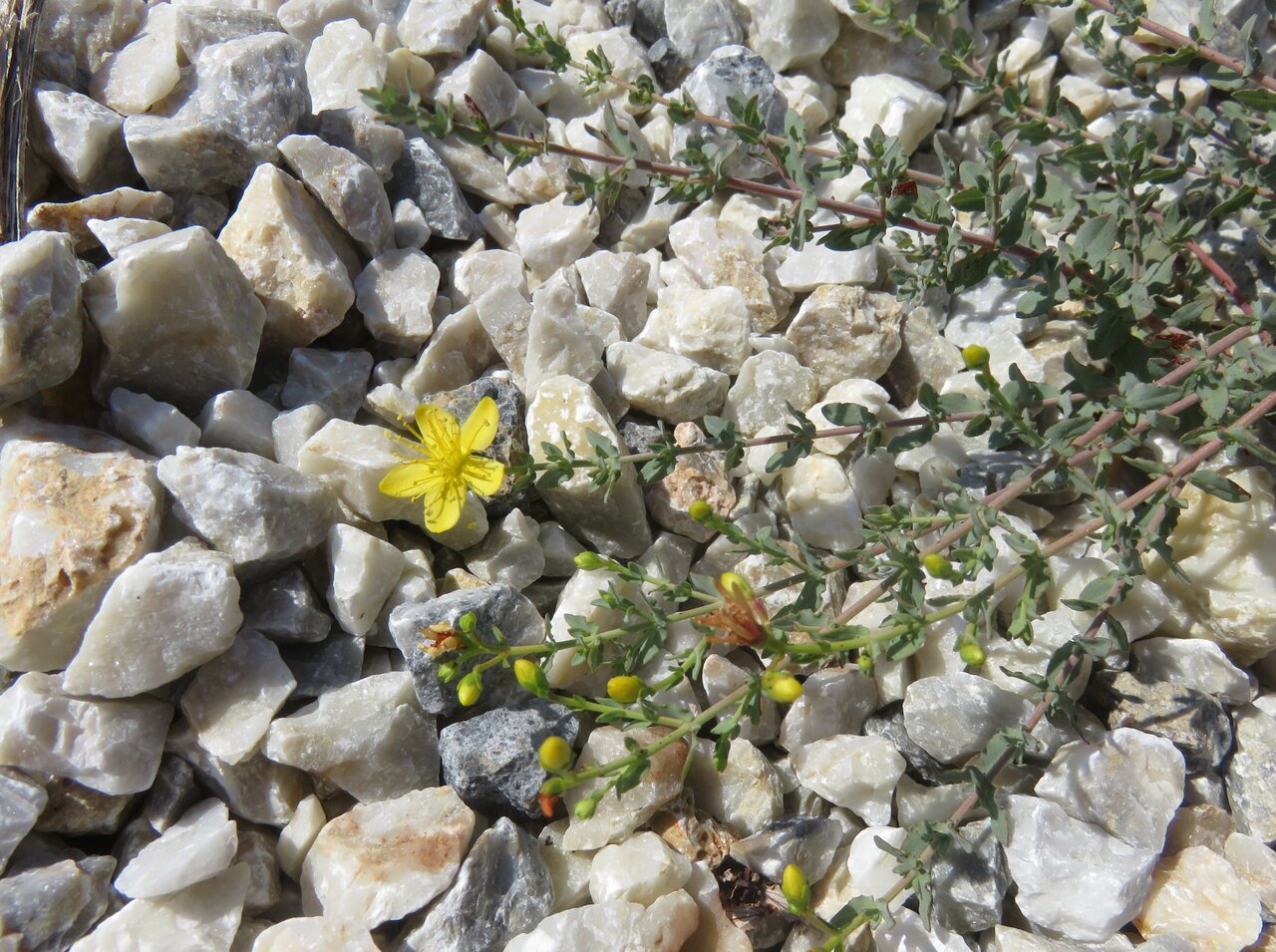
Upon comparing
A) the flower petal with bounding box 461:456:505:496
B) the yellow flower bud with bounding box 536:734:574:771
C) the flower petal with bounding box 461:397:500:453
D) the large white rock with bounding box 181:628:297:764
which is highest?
the flower petal with bounding box 461:397:500:453

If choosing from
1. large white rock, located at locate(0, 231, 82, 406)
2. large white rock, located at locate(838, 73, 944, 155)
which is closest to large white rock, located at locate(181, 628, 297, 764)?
large white rock, located at locate(0, 231, 82, 406)

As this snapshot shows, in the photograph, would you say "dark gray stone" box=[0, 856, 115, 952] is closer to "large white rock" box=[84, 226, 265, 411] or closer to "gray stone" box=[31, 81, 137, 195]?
"large white rock" box=[84, 226, 265, 411]


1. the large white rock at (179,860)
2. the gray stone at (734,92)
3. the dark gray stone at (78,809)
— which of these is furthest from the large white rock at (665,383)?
the dark gray stone at (78,809)

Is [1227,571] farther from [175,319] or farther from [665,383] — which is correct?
[175,319]

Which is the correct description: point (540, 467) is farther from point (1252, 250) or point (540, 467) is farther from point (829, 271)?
point (1252, 250)

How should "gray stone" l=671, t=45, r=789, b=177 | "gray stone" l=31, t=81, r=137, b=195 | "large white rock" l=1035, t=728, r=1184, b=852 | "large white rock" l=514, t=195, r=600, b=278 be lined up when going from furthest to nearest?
1. "gray stone" l=671, t=45, r=789, b=177
2. "large white rock" l=514, t=195, r=600, b=278
3. "gray stone" l=31, t=81, r=137, b=195
4. "large white rock" l=1035, t=728, r=1184, b=852

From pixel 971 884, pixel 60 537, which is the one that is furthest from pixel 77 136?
pixel 971 884
